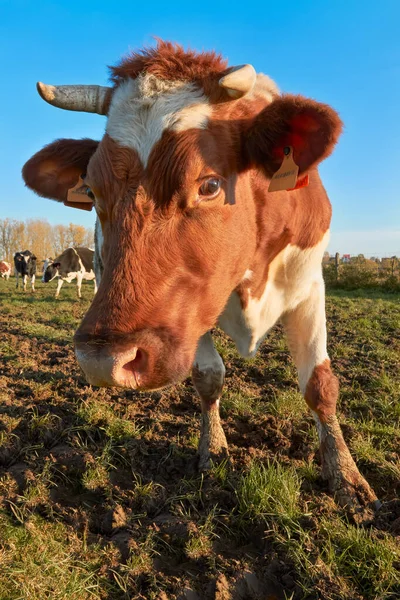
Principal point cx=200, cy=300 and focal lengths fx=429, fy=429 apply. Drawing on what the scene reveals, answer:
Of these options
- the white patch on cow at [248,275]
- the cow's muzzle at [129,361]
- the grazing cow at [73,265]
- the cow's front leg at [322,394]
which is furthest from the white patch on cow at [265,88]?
the grazing cow at [73,265]

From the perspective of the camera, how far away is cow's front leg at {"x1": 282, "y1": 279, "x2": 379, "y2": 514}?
2.60 m

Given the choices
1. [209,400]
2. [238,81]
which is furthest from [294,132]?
[209,400]

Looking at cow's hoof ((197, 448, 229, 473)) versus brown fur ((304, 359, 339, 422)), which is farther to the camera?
brown fur ((304, 359, 339, 422))

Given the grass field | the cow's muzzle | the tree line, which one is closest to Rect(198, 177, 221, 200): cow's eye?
the cow's muzzle

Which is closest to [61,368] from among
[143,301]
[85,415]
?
[85,415]

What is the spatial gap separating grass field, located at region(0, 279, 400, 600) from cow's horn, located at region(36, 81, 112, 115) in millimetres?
2244

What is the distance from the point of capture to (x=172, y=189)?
1.92 metres

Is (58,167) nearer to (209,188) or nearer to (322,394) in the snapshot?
(209,188)

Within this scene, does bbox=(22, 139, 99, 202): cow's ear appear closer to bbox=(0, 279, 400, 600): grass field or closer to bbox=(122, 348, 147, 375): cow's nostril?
bbox=(0, 279, 400, 600): grass field

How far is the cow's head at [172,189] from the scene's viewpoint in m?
1.75

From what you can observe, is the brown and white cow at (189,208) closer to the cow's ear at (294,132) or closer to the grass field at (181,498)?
the cow's ear at (294,132)

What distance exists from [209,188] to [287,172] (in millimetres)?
557

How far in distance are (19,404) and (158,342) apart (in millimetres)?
2588

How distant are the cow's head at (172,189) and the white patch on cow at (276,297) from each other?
0.56 m
